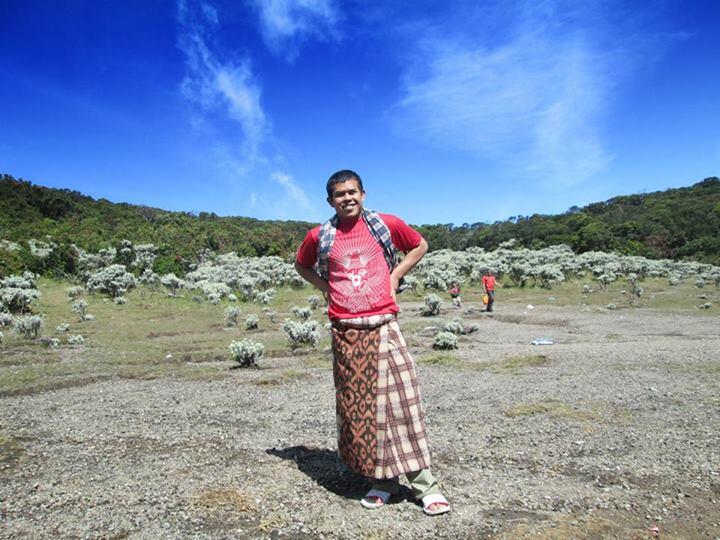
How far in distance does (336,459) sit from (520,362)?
547cm

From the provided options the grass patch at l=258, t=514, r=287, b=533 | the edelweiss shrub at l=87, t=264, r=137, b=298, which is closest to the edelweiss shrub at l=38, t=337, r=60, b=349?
the grass patch at l=258, t=514, r=287, b=533

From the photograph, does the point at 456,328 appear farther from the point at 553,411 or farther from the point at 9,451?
the point at 9,451

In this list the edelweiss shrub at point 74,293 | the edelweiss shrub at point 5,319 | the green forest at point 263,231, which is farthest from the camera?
the green forest at point 263,231

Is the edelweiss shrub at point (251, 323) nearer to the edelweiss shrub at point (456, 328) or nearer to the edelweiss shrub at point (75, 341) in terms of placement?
the edelweiss shrub at point (75, 341)

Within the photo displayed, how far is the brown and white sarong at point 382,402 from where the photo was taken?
10.8ft

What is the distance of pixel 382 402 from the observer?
3.29 m

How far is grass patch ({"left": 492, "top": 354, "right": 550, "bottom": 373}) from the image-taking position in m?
8.38

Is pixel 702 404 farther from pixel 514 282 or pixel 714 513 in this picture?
pixel 514 282

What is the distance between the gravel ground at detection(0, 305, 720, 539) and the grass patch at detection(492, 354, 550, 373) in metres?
0.47

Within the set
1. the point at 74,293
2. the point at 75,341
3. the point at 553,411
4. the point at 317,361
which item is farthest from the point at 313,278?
the point at 74,293

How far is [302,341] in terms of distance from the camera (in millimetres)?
11547

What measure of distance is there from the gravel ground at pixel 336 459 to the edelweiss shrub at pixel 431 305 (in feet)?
31.7

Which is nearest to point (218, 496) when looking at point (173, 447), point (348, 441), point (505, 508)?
point (348, 441)

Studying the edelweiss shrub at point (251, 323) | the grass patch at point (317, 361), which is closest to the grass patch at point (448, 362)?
the grass patch at point (317, 361)
